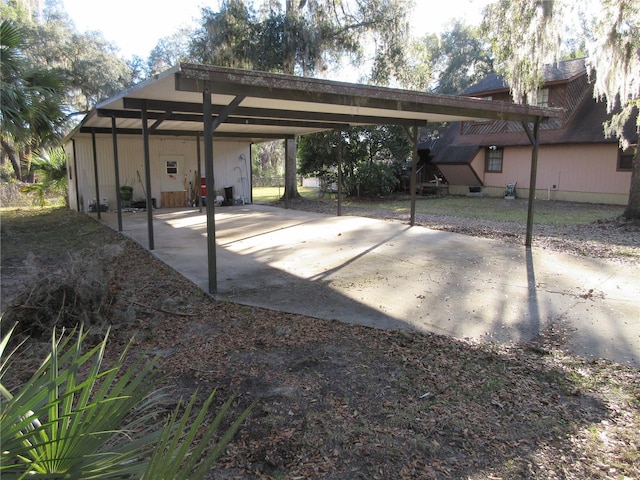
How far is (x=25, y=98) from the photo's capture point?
8359mm

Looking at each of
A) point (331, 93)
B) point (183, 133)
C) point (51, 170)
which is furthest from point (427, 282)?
point (51, 170)

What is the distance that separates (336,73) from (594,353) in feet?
56.9

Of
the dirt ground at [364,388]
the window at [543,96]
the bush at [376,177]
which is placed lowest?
the dirt ground at [364,388]

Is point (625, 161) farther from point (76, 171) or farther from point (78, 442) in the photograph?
point (76, 171)

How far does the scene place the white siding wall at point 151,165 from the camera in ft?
50.4

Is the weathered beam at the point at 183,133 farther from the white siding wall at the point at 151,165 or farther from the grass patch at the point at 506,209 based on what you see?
the grass patch at the point at 506,209

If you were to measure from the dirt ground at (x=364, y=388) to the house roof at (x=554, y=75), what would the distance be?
16131 mm

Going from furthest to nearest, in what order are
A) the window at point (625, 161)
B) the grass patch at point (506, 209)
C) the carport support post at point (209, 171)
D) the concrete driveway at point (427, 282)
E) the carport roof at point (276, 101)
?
the window at point (625, 161), the grass patch at point (506, 209), the carport support post at point (209, 171), the carport roof at point (276, 101), the concrete driveway at point (427, 282)

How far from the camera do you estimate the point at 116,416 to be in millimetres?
1226

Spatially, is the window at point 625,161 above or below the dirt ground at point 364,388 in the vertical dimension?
above

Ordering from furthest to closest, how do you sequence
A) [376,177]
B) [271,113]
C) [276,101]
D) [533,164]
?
[376,177]
[271,113]
[533,164]
[276,101]

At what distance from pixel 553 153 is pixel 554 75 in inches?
129

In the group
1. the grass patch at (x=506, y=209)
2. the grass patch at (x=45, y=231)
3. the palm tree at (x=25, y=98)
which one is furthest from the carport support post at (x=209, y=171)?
the grass patch at (x=506, y=209)

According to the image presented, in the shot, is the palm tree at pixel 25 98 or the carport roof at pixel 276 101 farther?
the palm tree at pixel 25 98
